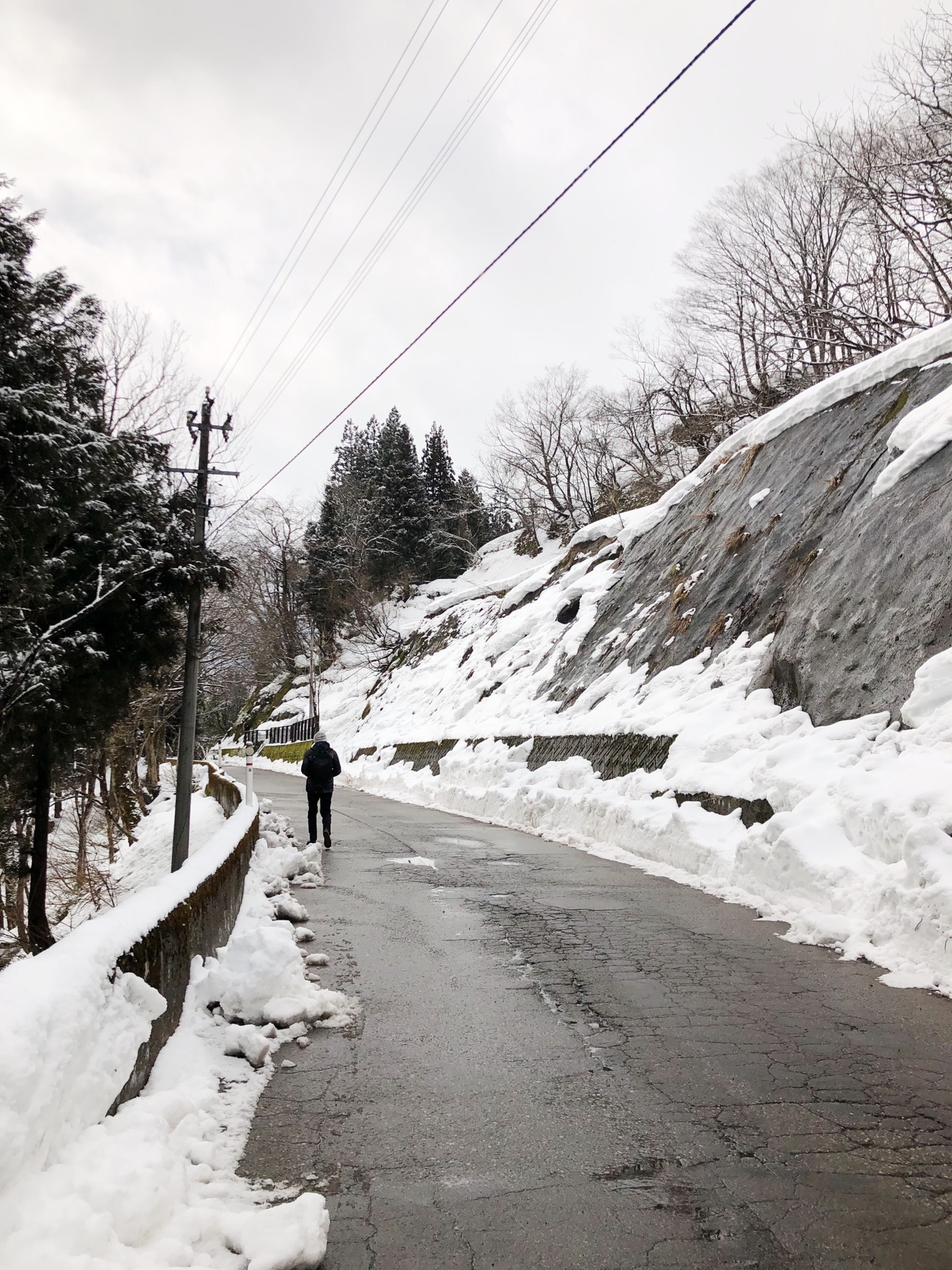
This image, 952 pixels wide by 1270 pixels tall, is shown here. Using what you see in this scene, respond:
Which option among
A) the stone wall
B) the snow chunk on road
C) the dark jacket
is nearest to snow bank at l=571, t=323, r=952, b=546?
the dark jacket

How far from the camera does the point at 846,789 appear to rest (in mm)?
7430

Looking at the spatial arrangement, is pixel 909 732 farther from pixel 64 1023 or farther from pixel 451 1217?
pixel 64 1023

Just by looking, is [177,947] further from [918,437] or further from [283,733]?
[283,733]

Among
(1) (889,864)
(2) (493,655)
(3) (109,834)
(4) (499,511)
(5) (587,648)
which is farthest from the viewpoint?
(4) (499,511)

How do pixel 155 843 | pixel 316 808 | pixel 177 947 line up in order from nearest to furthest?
pixel 177 947 → pixel 316 808 → pixel 155 843

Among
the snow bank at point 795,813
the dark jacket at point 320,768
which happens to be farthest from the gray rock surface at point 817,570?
the dark jacket at point 320,768

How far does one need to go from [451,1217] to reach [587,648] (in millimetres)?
16896

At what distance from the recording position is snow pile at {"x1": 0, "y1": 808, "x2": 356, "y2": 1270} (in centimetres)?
220

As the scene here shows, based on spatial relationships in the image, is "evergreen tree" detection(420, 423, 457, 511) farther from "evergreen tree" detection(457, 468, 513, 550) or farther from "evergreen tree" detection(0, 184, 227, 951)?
"evergreen tree" detection(0, 184, 227, 951)

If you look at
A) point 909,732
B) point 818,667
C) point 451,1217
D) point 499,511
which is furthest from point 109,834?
point 499,511

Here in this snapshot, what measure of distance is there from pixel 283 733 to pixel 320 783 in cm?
3777

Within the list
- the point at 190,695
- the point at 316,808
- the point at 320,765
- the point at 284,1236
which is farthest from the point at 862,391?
the point at 284,1236

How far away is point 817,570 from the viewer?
1190 centimetres

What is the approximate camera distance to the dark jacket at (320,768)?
39.3 ft
